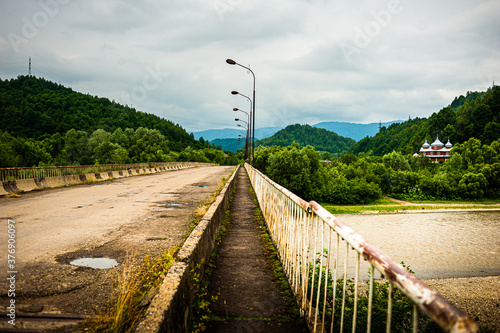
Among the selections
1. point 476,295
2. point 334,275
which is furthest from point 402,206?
point 334,275

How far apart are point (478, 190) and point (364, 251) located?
277 ft

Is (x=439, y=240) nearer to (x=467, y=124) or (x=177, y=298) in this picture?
(x=177, y=298)

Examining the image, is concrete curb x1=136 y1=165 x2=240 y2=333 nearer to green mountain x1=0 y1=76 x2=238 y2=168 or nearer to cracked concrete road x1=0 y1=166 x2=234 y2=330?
cracked concrete road x1=0 y1=166 x2=234 y2=330

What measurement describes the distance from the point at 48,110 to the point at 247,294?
10056 cm

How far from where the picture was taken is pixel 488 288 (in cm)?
1842

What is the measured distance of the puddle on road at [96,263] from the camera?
419cm

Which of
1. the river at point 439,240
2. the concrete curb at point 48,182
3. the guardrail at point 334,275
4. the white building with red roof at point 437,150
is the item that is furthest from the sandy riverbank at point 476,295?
the white building with red roof at point 437,150

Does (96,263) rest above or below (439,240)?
above

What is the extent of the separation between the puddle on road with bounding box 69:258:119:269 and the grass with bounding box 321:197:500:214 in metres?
49.5

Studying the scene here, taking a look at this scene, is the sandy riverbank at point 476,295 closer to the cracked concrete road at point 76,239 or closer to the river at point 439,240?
the river at point 439,240

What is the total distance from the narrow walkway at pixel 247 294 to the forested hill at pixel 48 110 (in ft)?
301

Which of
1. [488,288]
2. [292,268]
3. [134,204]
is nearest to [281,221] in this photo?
[292,268]

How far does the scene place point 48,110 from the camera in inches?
3312

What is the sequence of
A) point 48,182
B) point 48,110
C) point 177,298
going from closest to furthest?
point 177,298 < point 48,182 < point 48,110
